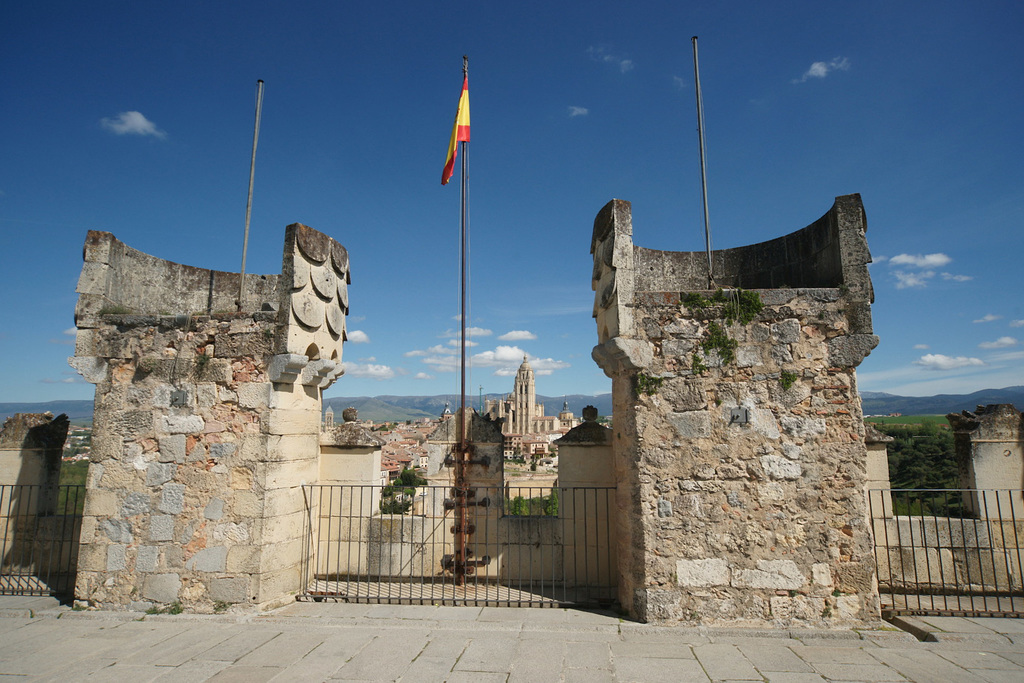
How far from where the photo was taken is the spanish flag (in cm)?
791

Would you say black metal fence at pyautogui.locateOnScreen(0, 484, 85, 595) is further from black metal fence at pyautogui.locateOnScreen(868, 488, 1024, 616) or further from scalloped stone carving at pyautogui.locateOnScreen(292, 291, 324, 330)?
black metal fence at pyautogui.locateOnScreen(868, 488, 1024, 616)

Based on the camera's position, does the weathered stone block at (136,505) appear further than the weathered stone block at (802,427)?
Yes

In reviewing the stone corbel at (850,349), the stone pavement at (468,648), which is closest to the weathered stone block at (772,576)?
the stone pavement at (468,648)

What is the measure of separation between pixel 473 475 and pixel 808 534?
3843mm

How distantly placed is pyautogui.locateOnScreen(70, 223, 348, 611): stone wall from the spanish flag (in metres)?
2.43

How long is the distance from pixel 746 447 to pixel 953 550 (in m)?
3.05

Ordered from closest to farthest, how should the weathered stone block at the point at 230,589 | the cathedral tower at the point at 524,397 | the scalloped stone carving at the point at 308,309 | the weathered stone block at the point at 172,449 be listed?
the weathered stone block at the point at 230,589, the weathered stone block at the point at 172,449, the scalloped stone carving at the point at 308,309, the cathedral tower at the point at 524,397

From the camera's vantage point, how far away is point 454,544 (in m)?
6.73

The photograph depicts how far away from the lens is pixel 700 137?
6.46 meters

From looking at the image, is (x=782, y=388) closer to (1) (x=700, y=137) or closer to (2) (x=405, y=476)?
(1) (x=700, y=137)

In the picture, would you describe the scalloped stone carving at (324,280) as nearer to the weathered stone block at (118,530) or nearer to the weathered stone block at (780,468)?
the weathered stone block at (118,530)

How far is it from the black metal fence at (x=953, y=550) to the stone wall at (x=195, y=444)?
6.92m

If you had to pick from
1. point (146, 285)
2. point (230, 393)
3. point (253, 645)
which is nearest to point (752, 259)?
point (230, 393)

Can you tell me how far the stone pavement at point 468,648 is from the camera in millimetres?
4430
